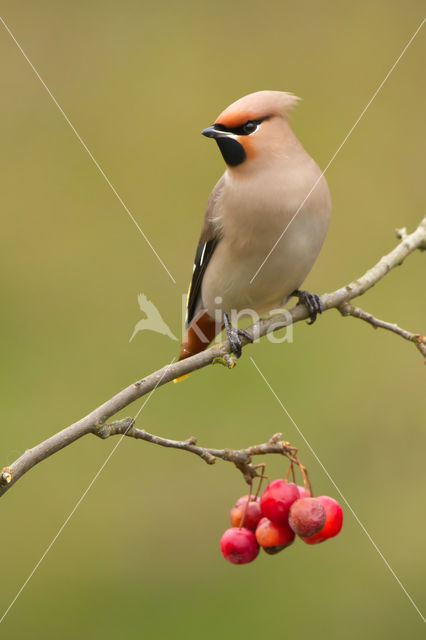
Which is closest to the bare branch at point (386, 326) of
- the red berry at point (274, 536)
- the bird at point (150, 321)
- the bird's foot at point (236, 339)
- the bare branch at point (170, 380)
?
the bare branch at point (170, 380)

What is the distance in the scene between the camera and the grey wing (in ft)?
8.52

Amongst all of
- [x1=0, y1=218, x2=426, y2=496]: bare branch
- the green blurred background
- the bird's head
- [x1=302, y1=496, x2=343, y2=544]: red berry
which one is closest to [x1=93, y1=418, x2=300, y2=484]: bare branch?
[x1=0, y1=218, x2=426, y2=496]: bare branch

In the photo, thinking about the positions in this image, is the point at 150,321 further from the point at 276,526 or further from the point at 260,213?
the point at 276,526

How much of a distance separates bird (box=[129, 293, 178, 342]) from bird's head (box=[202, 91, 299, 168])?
120 centimetres

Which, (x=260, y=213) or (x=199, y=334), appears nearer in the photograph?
(x=260, y=213)

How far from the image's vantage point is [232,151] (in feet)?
7.59

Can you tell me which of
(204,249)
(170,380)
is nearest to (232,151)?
A: (204,249)

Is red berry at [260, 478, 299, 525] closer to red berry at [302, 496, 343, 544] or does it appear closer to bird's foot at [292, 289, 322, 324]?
red berry at [302, 496, 343, 544]

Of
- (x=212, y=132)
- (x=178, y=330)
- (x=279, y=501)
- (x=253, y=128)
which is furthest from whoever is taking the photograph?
(x=178, y=330)

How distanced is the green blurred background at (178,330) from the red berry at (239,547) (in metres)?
0.93

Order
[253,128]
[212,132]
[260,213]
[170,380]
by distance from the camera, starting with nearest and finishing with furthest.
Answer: [170,380]
[212,132]
[253,128]
[260,213]

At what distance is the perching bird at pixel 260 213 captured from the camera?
227 centimetres

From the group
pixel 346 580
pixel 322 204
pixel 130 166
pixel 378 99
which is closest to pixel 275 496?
pixel 322 204

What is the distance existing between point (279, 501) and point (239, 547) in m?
0.13
